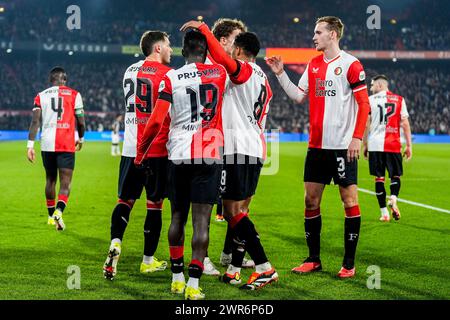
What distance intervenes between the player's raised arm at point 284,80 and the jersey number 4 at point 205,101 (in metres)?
1.20

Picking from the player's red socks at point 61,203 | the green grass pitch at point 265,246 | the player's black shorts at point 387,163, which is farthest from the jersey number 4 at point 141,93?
the player's black shorts at point 387,163

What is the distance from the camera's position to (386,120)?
10.6 meters

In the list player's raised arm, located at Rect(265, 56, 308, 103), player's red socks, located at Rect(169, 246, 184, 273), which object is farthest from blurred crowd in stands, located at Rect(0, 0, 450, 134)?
player's red socks, located at Rect(169, 246, 184, 273)

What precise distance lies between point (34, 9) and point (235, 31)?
54281 millimetres

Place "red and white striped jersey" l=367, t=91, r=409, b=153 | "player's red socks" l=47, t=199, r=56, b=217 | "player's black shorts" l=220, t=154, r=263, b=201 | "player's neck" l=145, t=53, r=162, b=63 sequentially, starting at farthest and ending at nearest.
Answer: "red and white striped jersey" l=367, t=91, r=409, b=153, "player's red socks" l=47, t=199, r=56, b=217, "player's neck" l=145, t=53, r=162, b=63, "player's black shorts" l=220, t=154, r=263, b=201

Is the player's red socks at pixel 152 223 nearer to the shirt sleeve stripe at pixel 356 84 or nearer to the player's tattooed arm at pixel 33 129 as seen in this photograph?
the shirt sleeve stripe at pixel 356 84

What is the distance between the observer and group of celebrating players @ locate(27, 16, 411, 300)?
16.6ft

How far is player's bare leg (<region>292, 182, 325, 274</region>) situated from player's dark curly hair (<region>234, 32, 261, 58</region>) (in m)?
1.47

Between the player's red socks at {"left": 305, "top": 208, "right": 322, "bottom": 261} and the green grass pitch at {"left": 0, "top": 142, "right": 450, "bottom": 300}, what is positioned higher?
the player's red socks at {"left": 305, "top": 208, "right": 322, "bottom": 261}

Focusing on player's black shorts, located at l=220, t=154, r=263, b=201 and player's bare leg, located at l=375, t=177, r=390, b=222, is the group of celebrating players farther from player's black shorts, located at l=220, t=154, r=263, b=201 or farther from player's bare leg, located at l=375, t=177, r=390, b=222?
player's bare leg, located at l=375, t=177, r=390, b=222

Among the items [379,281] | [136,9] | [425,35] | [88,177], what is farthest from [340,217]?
[136,9]

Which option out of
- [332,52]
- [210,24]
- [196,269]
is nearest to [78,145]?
[332,52]

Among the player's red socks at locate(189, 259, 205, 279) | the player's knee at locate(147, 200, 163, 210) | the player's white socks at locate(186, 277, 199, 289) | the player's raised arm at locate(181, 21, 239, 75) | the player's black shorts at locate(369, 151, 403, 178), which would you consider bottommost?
the player's white socks at locate(186, 277, 199, 289)

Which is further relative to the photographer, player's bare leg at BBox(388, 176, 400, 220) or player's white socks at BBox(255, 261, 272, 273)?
player's bare leg at BBox(388, 176, 400, 220)
